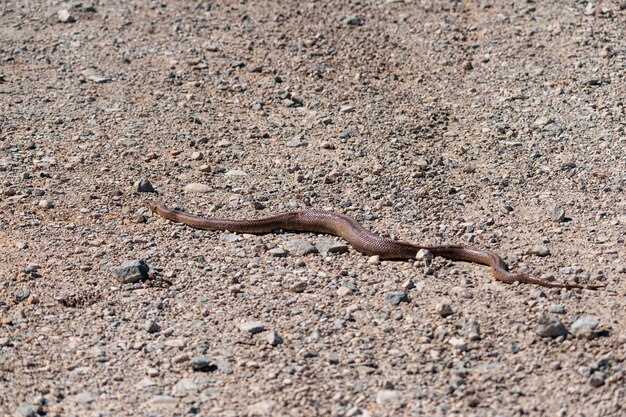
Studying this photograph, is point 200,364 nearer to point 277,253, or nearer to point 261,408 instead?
point 261,408

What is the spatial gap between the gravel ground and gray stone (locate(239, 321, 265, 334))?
0.02 meters

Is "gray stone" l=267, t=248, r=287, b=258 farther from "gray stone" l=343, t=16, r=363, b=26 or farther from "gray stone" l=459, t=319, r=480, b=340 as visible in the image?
"gray stone" l=343, t=16, r=363, b=26

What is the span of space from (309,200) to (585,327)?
410 cm

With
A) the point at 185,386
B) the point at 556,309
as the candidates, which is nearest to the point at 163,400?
the point at 185,386

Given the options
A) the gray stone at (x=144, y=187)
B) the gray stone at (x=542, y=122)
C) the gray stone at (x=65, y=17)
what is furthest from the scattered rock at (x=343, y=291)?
the gray stone at (x=65, y=17)

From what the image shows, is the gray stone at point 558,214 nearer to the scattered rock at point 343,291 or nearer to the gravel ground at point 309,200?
the gravel ground at point 309,200

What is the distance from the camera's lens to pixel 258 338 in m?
8.26

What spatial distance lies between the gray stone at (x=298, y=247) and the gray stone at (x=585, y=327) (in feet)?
9.73

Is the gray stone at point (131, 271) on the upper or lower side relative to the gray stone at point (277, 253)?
lower

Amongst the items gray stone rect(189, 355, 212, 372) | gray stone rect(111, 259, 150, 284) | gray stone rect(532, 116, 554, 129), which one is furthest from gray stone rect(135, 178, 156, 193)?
gray stone rect(532, 116, 554, 129)

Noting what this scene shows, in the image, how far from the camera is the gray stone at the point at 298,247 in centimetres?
999

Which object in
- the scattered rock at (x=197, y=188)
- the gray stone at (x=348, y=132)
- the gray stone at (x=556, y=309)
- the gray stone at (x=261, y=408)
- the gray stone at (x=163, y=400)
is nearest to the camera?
the gray stone at (x=261, y=408)

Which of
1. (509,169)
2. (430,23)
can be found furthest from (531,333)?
(430,23)

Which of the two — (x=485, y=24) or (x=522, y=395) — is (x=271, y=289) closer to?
(x=522, y=395)
